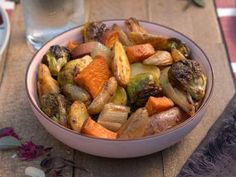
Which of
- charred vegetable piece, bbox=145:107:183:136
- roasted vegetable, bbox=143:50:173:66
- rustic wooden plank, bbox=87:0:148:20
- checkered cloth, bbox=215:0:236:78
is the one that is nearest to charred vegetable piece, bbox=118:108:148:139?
charred vegetable piece, bbox=145:107:183:136

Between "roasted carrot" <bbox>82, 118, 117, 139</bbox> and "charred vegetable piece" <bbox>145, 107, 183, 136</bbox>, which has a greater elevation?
"roasted carrot" <bbox>82, 118, 117, 139</bbox>

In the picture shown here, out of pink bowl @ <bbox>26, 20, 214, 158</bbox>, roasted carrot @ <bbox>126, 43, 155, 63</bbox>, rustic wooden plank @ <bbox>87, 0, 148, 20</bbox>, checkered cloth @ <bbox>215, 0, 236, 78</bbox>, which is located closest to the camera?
pink bowl @ <bbox>26, 20, 214, 158</bbox>

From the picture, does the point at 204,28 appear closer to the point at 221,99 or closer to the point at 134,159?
the point at 221,99

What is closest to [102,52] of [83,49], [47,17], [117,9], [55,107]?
[83,49]

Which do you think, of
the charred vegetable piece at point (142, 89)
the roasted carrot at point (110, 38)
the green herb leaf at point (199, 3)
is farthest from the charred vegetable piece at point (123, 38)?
the green herb leaf at point (199, 3)

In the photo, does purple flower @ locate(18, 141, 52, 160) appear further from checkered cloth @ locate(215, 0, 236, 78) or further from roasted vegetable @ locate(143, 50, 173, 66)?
checkered cloth @ locate(215, 0, 236, 78)
